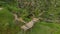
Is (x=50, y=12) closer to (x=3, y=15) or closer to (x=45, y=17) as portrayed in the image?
(x=45, y=17)

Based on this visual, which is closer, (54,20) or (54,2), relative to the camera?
(54,20)

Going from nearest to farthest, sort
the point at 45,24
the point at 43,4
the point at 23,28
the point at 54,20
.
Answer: the point at 23,28
the point at 45,24
the point at 54,20
the point at 43,4

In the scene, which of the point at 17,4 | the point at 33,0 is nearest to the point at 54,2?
the point at 33,0

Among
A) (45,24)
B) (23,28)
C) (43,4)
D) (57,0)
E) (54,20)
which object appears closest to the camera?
(23,28)

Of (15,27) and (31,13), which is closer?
(15,27)

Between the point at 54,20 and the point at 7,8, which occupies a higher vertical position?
the point at 7,8
